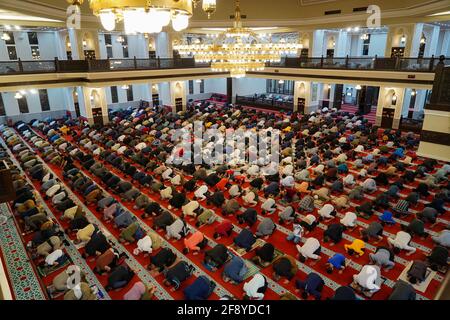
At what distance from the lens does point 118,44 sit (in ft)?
74.5

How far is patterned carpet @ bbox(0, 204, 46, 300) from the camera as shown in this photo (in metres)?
6.14

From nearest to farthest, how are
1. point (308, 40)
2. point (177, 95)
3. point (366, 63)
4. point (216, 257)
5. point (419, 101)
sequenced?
1. point (216, 257)
2. point (366, 63)
3. point (419, 101)
4. point (308, 40)
5. point (177, 95)

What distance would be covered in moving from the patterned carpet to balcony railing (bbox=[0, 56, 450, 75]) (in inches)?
398

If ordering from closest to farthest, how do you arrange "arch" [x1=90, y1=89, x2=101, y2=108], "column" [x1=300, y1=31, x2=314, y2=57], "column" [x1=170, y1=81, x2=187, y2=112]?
"arch" [x1=90, y1=89, x2=101, y2=108] < "column" [x1=300, y1=31, x2=314, y2=57] < "column" [x1=170, y1=81, x2=187, y2=112]

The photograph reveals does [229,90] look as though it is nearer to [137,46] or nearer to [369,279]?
[137,46]

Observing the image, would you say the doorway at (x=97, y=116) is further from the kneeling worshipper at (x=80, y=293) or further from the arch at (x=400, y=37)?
the arch at (x=400, y=37)

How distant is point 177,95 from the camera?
21969mm

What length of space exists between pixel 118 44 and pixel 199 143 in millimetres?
13117

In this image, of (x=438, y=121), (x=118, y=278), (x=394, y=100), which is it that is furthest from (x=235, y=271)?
(x=394, y=100)

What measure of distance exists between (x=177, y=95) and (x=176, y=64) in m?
2.37

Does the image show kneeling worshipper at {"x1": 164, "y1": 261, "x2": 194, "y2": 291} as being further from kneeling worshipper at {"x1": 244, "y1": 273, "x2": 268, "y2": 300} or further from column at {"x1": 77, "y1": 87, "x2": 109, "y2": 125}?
column at {"x1": 77, "y1": 87, "x2": 109, "y2": 125}

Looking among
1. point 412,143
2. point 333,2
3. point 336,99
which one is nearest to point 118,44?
point 333,2

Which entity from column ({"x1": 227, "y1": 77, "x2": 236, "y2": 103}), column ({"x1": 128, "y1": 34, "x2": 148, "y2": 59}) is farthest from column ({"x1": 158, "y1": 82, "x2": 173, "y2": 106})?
column ({"x1": 227, "y1": 77, "x2": 236, "y2": 103})
